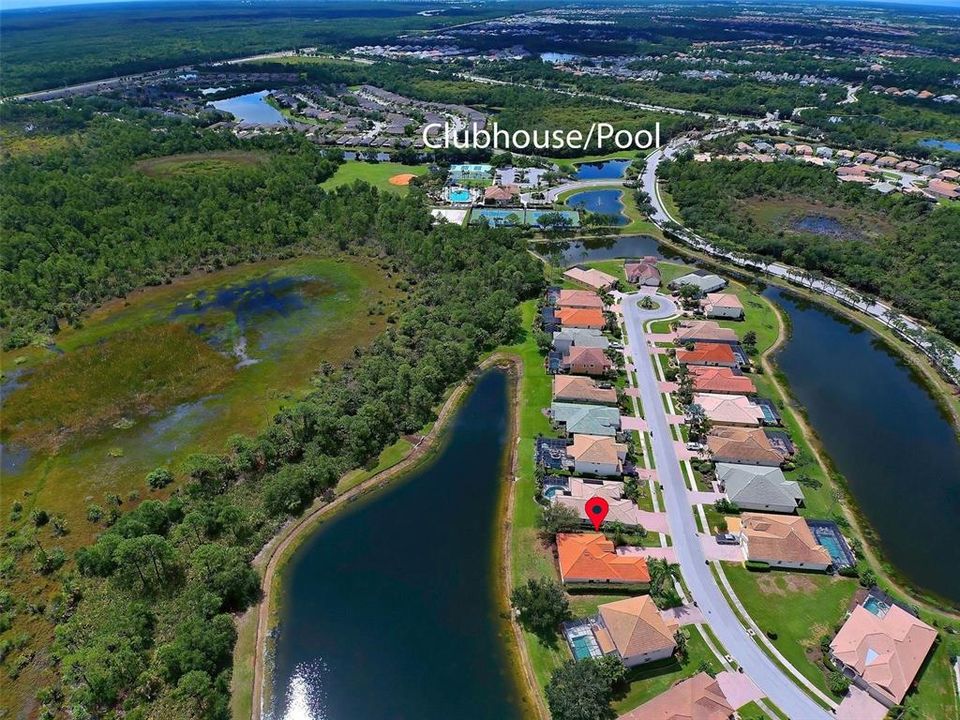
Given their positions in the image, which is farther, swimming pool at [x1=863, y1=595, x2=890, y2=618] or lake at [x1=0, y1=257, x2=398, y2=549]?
lake at [x1=0, y1=257, x2=398, y2=549]

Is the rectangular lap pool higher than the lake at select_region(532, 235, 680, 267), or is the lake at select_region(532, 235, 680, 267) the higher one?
the lake at select_region(532, 235, 680, 267)

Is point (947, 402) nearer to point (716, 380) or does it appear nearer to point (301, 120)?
point (716, 380)

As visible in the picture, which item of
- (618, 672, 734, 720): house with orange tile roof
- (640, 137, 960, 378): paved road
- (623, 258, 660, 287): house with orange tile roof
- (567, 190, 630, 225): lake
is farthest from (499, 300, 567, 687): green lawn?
(567, 190, 630, 225): lake

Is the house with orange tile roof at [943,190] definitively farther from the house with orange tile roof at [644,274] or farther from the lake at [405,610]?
the lake at [405,610]

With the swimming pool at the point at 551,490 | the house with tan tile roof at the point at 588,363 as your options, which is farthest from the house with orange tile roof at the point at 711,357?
the swimming pool at the point at 551,490

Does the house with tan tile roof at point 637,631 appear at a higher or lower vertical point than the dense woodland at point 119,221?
lower

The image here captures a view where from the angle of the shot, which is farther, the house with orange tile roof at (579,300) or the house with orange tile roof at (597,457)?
the house with orange tile roof at (579,300)

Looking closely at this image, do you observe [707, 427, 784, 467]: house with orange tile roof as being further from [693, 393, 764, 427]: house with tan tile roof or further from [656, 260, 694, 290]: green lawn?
[656, 260, 694, 290]: green lawn
